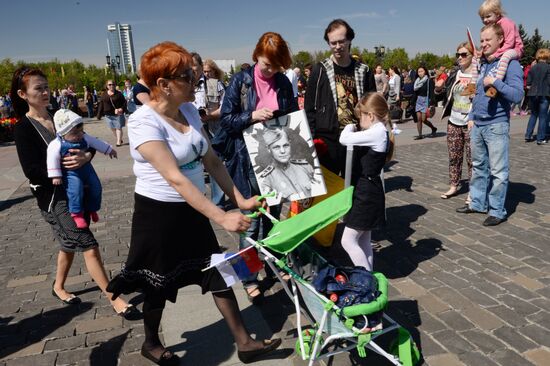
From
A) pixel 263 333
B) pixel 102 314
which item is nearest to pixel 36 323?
pixel 102 314

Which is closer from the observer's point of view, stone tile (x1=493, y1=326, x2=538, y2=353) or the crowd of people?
the crowd of people

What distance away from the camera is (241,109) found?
3.63 meters

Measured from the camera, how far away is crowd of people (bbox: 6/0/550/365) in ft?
8.13

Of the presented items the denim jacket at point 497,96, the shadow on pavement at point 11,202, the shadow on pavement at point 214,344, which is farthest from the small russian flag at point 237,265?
the shadow on pavement at point 11,202

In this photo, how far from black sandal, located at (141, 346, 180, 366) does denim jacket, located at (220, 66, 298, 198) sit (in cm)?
142

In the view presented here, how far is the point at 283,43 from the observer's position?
3375 mm

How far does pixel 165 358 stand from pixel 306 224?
1440 millimetres

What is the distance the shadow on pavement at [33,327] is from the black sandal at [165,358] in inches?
40.3

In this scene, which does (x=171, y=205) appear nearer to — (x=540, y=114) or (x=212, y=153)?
(x=212, y=153)

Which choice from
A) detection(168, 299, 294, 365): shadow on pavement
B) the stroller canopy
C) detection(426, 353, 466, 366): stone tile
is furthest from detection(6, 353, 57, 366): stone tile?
detection(426, 353, 466, 366): stone tile

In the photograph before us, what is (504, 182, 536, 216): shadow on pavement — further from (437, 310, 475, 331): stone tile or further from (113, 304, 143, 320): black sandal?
(113, 304, 143, 320): black sandal

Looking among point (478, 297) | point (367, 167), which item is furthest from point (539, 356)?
point (367, 167)

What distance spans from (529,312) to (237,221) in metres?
2.43

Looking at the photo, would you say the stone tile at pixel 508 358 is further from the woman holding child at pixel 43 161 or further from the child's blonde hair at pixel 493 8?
the child's blonde hair at pixel 493 8
